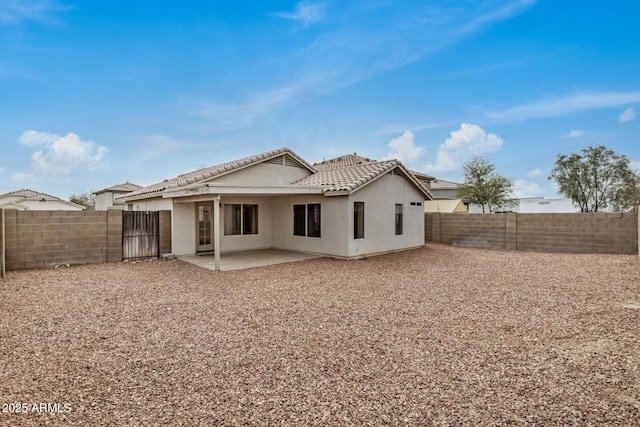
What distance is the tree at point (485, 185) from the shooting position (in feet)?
104

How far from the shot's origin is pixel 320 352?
15.2 feet

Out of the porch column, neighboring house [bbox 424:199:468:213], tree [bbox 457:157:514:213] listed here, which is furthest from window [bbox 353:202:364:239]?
tree [bbox 457:157:514:213]

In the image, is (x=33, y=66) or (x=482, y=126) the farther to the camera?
(x=482, y=126)

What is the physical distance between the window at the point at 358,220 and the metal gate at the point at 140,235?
7838 millimetres

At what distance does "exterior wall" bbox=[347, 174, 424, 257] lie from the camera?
524 inches

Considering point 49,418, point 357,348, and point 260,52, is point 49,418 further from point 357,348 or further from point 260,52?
point 260,52

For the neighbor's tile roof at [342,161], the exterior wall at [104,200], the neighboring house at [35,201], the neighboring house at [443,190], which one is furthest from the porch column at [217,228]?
the neighboring house at [443,190]

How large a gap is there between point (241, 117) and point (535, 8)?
48.2ft

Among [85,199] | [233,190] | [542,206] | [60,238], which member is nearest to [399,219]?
[233,190]

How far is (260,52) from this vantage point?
15891 millimetres

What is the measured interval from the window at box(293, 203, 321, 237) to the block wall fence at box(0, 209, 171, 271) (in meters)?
6.87

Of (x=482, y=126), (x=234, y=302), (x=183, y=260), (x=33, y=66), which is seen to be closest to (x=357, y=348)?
(x=234, y=302)

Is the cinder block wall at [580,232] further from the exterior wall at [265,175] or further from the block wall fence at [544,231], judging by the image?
the exterior wall at [265,175]

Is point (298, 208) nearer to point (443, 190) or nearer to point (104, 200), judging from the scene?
point (443, 190)
